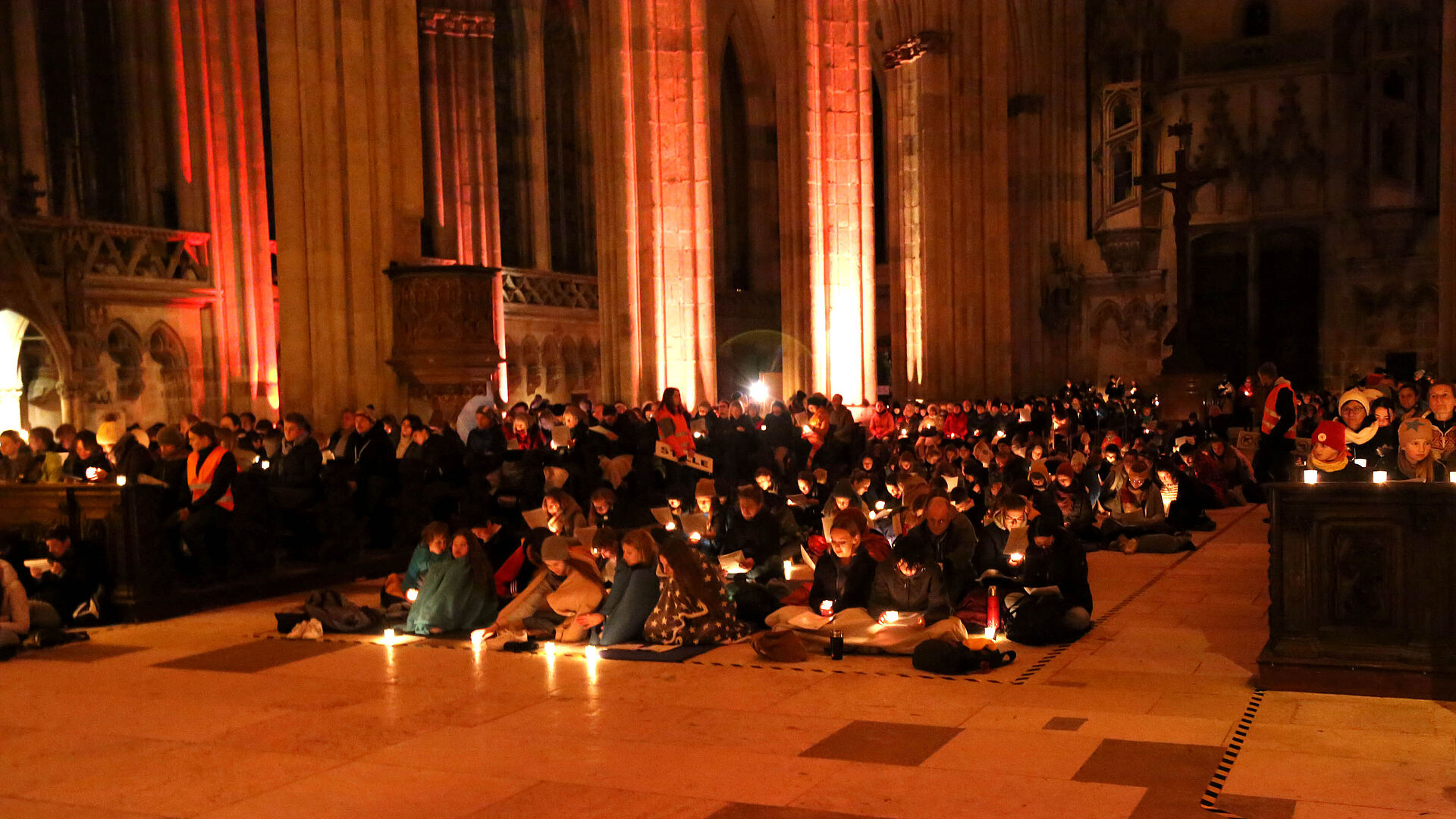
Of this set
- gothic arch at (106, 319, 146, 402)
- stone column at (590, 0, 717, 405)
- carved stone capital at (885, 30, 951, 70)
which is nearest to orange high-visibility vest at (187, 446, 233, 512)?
stone column at (590, 0, 717, 405)

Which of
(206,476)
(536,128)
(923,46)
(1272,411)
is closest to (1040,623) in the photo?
(206,476)

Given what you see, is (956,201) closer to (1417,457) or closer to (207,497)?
(207,497)

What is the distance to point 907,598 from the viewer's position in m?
8.39

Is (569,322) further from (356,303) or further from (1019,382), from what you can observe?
(356,303)

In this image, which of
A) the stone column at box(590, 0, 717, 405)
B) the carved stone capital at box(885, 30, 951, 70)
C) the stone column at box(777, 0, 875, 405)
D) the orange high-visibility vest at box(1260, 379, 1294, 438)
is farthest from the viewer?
the carved stone capital at box(885, 30, 951, 70)

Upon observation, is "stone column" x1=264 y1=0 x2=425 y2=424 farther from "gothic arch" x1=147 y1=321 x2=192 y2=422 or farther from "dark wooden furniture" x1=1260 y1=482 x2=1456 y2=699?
"dark wooden furniture" x1=1260 y1=482 x2=1456 y2=699

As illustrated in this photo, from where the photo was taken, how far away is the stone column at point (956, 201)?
28.2 metres

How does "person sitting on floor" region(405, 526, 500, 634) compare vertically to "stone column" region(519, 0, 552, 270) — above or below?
below

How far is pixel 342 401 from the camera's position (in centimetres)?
1434

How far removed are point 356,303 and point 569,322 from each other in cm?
1416

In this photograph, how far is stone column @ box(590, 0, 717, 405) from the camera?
1848 centimetres

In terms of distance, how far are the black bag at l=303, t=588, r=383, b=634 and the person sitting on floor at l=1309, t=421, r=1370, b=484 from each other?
20.2 ft

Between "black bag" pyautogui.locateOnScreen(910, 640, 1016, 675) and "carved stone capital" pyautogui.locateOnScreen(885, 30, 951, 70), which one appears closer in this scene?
"black bag" pyautogui.locateOnScreen(910, 640, 1016, 675)

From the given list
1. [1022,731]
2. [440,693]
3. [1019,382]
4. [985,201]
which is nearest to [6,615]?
[440,693]
